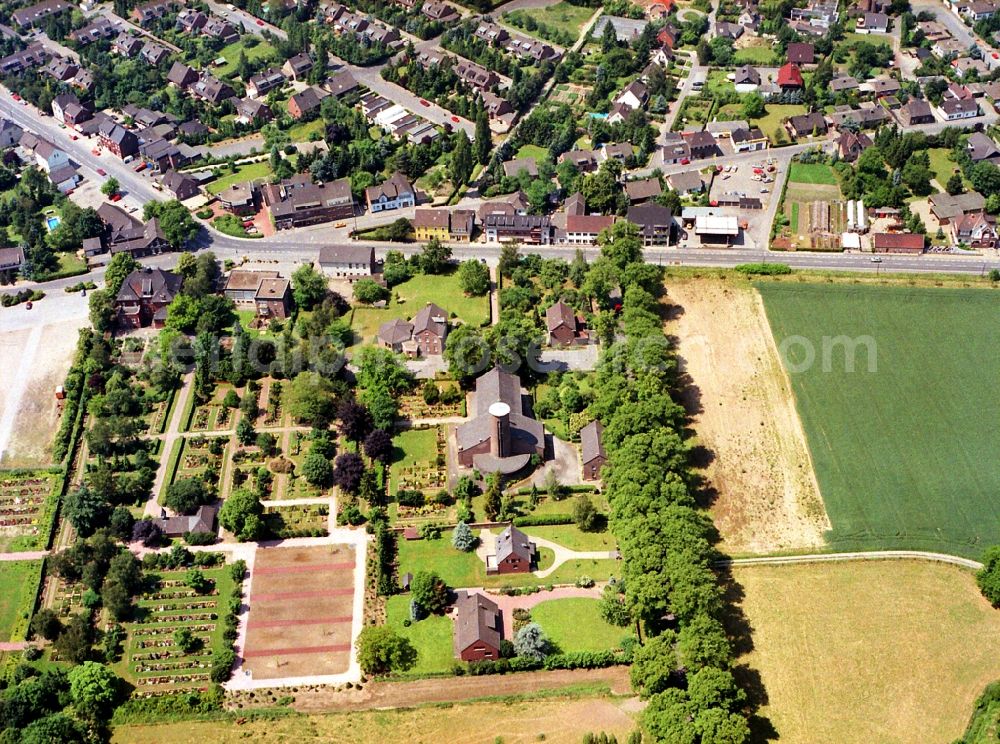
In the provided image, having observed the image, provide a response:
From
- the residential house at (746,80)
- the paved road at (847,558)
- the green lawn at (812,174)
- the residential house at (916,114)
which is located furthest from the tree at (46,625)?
the residential house at (916,114)

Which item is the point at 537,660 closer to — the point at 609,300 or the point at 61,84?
the point at 609,300

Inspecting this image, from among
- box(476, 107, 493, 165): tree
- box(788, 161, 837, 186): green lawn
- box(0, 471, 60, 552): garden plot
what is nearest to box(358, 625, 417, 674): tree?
box(0, 471, 60, 552): garden plot

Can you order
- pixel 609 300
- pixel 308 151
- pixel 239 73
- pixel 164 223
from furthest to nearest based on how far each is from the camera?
1. pixel 239 73
2. pixel 308 151
3. pixel 164 223
4. pixel 609 300

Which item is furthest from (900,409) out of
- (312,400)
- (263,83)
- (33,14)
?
(33,14)

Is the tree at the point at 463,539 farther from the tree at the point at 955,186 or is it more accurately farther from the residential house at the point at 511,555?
the tree at the point at 955,186

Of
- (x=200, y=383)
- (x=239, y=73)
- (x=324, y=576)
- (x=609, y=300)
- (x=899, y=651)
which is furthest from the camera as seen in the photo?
(x=239, y=73)

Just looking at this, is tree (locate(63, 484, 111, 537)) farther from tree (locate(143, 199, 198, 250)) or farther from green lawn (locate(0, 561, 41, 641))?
tree (locate(143, 199, 198, 250))

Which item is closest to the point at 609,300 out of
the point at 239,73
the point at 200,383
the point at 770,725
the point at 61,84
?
the point at 200,383
